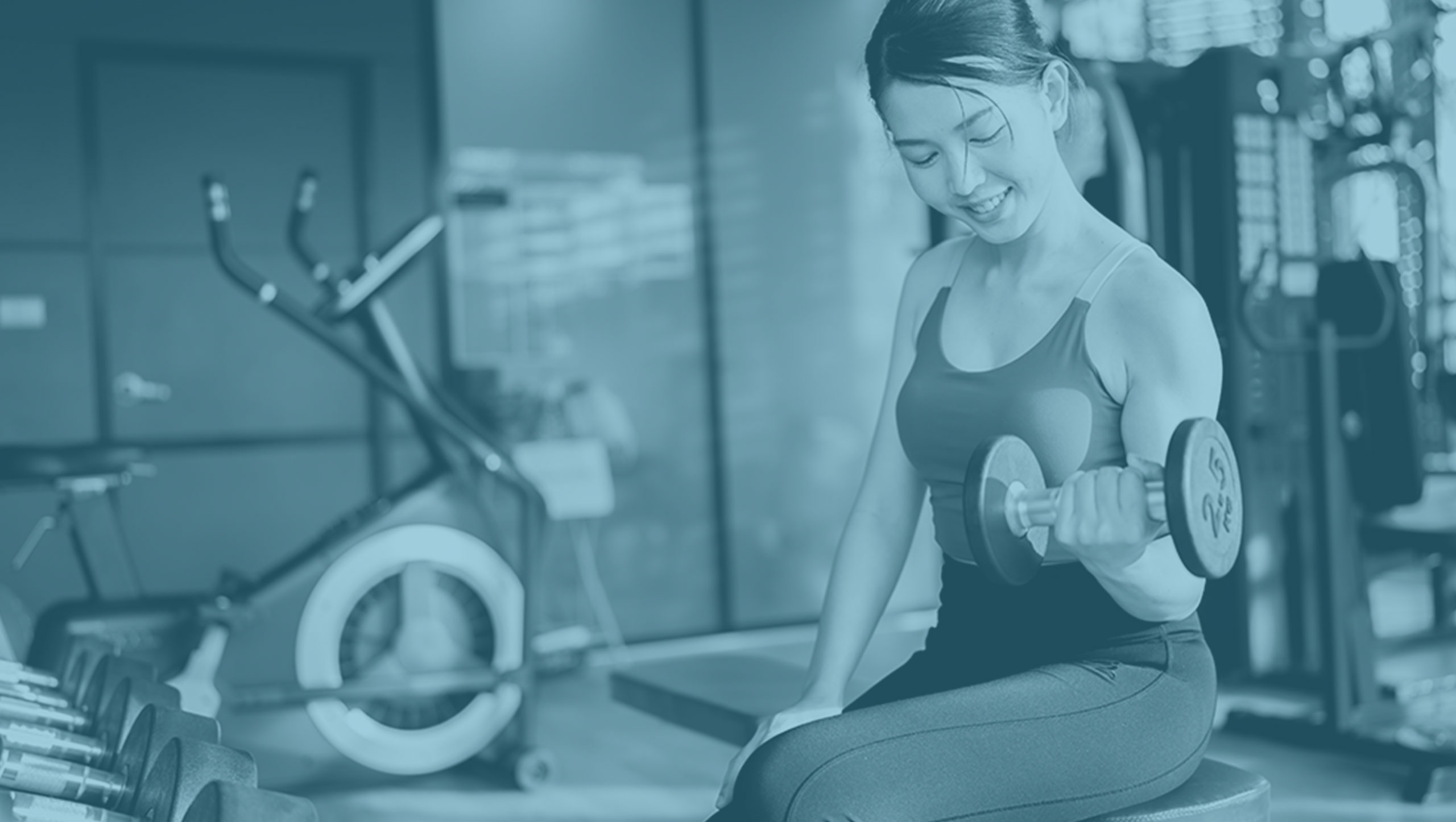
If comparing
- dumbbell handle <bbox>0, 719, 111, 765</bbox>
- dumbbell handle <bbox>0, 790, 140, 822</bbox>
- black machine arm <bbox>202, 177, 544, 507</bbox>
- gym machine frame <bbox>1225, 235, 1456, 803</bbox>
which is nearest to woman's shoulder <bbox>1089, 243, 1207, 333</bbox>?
dumbbell handle <bbox>0, 790, 140, 822</bbox>

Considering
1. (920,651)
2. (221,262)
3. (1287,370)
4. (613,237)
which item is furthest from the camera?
(613,237)

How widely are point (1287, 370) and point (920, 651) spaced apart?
2.38 metres

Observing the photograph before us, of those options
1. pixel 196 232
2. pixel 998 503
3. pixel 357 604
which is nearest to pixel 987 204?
pixel 998 503

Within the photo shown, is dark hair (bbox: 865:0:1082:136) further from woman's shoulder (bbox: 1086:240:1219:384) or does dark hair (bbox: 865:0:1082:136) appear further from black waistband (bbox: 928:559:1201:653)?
black waistband (bbox: 928:559:1201:653)

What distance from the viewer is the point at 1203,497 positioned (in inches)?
38.2

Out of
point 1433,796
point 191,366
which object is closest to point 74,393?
point 191,366

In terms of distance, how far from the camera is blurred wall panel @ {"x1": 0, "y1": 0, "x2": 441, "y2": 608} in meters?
3.91

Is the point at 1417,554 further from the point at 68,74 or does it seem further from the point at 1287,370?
the point at 68,74

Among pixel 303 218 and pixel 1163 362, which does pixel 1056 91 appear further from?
pixel 303 218

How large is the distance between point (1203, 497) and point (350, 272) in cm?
247

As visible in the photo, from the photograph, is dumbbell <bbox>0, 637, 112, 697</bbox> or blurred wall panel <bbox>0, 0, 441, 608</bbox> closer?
dumbbell <bbox>0, 637, 112, 697</bbox>

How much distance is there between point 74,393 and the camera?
396 cm

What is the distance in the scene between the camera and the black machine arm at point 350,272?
312 cm

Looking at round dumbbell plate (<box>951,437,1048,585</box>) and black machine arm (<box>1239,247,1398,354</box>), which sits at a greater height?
black machine arm (<box>1239,247,1398,354</box>)
